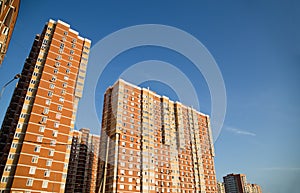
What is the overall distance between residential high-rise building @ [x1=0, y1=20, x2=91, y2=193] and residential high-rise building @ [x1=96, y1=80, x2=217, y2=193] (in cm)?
1213

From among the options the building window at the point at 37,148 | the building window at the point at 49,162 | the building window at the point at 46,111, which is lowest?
the building window at the point at 49,162

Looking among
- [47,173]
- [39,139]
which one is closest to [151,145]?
[47,173]

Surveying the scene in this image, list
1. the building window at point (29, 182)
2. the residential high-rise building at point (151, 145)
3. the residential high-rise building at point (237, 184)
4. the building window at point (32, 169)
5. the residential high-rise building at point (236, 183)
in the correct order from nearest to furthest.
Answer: the building window at point (29, 182) < the building window at point (32, 169) < the residential high-rise building at point (151, 145) < the residential high-rise building at point (236, 183) < the residential high-rise building at point (237, 184)

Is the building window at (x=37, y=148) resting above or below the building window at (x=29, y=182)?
above

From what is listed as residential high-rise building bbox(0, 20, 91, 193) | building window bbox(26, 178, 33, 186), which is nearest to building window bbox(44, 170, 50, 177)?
residential high-rise building bbox(0, 20, 91, 193)

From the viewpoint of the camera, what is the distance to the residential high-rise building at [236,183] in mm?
134675

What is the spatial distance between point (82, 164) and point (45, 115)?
42144 millimetres

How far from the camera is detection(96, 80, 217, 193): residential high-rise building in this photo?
5147 centimetres

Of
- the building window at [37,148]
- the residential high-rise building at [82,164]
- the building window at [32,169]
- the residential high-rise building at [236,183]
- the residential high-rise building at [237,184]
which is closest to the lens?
the building window at [32,169]

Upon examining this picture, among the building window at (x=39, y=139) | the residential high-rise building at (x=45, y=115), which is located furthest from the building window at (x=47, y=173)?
the building window at (x=39, y=139)

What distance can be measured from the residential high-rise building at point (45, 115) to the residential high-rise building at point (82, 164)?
107 ft

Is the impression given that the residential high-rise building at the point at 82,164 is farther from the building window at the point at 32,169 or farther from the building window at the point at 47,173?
the building window at the point at 32,169

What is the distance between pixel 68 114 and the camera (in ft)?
144

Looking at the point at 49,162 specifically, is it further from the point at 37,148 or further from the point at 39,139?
the point at 39,139
